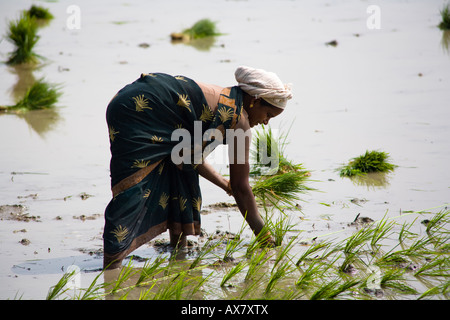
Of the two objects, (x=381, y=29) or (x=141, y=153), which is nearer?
(x=141, y=153)

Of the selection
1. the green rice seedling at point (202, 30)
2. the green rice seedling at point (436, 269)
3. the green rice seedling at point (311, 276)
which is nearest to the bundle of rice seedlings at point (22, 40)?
the green rice seedling at point (202, 30)

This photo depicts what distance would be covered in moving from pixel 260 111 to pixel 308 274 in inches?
43.8

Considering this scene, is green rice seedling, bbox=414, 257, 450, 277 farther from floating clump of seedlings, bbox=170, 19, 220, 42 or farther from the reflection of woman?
floating clump of seedlings, bbox=170, 19, 220, 42

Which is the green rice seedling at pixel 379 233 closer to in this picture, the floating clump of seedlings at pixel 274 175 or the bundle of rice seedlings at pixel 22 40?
the floating clump of seedlings at pixel 274 175

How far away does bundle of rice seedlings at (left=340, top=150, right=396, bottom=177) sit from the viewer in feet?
18.8

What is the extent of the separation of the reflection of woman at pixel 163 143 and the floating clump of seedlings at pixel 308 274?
25 centimetres

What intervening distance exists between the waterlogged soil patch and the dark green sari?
3.71ft

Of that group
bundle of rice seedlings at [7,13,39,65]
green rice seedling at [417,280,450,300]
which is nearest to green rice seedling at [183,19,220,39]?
bundle of rice seedlings at [7,13,39,65]

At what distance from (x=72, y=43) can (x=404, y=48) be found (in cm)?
618

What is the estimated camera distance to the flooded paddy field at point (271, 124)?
4297 millimetres

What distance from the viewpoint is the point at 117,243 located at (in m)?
3.86
